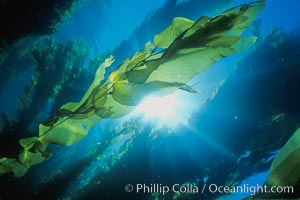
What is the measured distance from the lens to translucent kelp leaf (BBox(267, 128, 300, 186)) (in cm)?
67

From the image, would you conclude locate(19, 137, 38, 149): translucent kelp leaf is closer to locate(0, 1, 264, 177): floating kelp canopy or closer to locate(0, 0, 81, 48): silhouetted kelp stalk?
locate(0, 1, 264, 177): floating kelp canopy

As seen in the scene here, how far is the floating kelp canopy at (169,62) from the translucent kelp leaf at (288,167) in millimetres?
323

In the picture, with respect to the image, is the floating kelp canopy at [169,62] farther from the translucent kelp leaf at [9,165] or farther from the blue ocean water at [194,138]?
the blue ocean water at [194,138]

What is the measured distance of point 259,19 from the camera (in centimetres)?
732

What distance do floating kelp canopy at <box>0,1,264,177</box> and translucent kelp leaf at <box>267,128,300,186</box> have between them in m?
0.32

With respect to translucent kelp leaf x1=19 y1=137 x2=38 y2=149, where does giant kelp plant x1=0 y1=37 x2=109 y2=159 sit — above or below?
above

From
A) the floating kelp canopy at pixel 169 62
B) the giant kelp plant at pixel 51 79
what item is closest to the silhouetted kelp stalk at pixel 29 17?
the giant kelp plant at pixel 51 79

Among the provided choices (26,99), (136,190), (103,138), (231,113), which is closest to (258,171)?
(231,113)

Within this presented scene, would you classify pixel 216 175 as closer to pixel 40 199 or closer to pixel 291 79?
pixel 291 79

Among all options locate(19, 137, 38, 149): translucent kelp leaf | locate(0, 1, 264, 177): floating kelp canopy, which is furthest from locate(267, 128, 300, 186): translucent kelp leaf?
locate(19, 137, 38, 149): translucent kelp leaf

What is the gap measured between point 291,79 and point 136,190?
4709mm

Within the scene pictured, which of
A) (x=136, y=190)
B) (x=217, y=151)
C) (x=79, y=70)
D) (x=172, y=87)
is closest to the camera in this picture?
(x=172, y=87)

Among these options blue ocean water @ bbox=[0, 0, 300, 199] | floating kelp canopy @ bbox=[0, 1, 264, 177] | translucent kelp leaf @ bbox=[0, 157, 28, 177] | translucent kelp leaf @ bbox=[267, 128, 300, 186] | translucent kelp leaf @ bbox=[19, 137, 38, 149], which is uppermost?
blue ocean water @ bbox=[0, 0, 300, 199]

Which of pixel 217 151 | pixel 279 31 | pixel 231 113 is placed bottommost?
pixel 217 151
